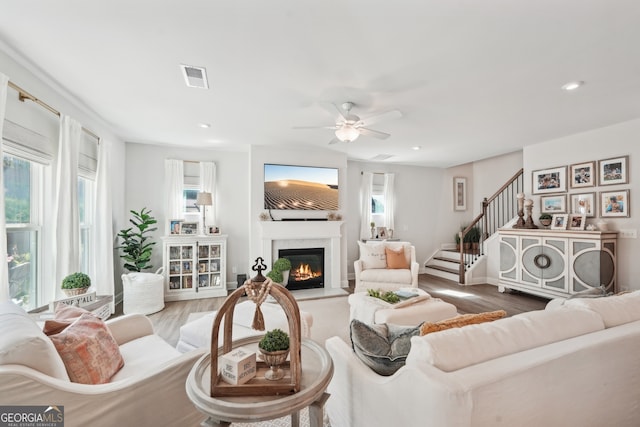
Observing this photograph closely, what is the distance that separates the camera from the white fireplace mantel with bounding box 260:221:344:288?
489 cm

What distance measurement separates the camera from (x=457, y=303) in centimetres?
429

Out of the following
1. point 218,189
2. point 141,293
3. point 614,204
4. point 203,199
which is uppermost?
point 218,189

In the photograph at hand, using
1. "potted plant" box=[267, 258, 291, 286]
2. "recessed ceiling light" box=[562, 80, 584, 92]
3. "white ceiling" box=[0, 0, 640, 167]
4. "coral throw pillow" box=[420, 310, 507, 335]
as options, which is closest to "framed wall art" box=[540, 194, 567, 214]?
"white ceiling" box=[0, 0, 640, 167]

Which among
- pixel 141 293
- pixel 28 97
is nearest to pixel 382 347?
pixel 28 97

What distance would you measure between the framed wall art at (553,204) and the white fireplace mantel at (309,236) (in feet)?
11.2

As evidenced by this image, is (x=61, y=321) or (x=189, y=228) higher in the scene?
(x=189, y=228)

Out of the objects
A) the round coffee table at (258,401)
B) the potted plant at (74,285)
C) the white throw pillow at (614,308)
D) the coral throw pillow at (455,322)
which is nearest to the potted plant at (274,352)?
the round coffee table at (258,401)

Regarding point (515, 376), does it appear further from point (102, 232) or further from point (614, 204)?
point (614, 204)

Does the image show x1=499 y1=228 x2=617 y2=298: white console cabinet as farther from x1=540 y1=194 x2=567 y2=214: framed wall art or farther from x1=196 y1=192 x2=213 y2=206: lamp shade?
x1=196 y1=192 x2=213 y2=206: lamp shade

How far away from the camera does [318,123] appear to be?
370 cm

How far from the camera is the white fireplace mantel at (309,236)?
4.89 metres

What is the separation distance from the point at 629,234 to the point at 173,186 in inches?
270

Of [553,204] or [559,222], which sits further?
[553,204]

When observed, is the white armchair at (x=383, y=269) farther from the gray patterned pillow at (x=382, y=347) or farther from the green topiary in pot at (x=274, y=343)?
the green topiary in pot at (x=274, y=343)
